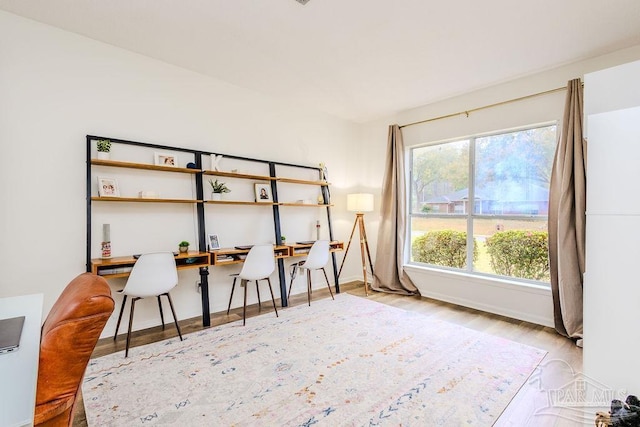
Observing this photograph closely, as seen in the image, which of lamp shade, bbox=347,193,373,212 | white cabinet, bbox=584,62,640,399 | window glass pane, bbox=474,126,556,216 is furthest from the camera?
lamp shade, bbox=347,193,373,212

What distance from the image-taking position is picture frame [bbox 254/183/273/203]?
12.6 ft

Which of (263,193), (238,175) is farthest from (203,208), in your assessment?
(263,193)

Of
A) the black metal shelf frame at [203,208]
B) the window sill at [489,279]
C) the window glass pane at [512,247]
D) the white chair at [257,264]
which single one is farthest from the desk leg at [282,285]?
the window glass pane at [512,247]

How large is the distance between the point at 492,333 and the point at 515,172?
1.88 metres

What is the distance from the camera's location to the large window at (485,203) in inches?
133

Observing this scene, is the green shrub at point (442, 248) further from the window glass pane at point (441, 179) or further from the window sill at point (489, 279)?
the window glass pane at point (441, 179)

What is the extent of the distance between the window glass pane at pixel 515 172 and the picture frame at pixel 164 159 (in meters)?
3.70

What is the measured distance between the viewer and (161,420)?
173 centimetres

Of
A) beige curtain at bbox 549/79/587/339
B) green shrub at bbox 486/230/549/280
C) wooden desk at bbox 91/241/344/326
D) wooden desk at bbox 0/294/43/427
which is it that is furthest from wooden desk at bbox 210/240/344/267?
beige curtain at bbox 549/79/587/339

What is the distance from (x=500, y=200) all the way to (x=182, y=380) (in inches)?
149

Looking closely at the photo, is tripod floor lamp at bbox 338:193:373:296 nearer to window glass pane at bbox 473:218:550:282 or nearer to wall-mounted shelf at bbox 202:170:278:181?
wall-mounted shelf at bbox 202:170:278:181

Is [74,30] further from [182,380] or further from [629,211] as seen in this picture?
[629,211]

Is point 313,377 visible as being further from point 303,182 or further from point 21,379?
point 303,182

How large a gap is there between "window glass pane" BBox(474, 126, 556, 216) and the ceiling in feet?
2.37
